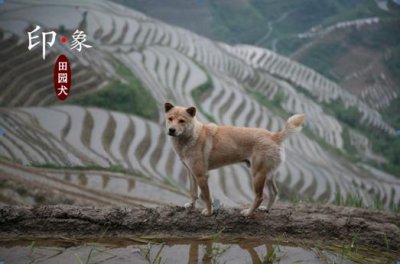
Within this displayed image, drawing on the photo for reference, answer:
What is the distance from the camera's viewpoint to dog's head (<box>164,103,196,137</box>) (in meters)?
3.64

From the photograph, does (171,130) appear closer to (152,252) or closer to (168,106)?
(168,106)

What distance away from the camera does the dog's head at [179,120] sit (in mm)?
3643

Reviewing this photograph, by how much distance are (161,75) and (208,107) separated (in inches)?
86.0

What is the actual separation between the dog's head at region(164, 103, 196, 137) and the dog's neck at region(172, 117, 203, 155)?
0.04 meters

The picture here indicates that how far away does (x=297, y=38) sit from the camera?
2353 cm

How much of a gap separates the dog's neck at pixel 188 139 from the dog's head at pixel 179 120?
41mm

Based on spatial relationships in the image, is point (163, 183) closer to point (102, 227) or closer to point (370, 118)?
point (102, 227)

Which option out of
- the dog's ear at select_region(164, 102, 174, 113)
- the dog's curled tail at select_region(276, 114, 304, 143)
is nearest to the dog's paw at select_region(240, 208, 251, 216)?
the dog's curled tail at select_region(276, 114, 304, 143)

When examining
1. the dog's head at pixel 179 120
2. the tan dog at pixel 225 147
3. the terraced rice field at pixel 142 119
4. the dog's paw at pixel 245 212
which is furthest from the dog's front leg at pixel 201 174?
the terraced rice field at pixel 142 119

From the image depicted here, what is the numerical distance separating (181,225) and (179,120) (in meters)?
0.93

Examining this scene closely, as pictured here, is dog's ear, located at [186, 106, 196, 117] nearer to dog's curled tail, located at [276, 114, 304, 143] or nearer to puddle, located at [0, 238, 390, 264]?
dog's curled tail, located at [276, 114, 304, 143]

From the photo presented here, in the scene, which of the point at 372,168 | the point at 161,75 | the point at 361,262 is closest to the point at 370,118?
the point at 372,168

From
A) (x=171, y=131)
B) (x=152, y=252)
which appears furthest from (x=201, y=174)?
(x=152, y=252)

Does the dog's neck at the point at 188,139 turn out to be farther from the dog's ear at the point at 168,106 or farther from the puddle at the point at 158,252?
the puddle at the point at 158,252
